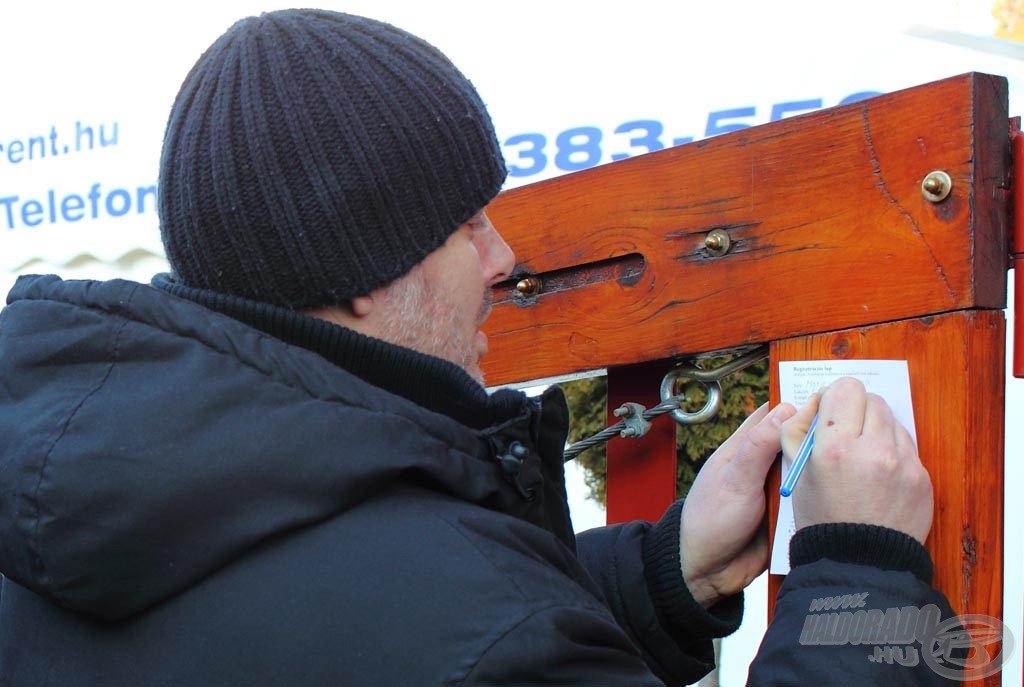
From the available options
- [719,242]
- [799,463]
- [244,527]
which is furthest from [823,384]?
[244,527]

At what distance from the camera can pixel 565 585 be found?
86 cm

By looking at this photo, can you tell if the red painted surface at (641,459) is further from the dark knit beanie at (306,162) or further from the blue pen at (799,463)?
the dark knit beanie at (306,162)

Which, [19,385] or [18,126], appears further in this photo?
[18,126]

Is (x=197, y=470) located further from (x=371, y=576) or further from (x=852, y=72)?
(x=852, y=72)

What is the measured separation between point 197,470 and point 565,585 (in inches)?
11.5

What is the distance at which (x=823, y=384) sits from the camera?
109 centimetres

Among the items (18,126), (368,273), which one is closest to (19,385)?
(368,273)

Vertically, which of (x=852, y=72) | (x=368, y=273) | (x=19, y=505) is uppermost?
(x=852, y=72)

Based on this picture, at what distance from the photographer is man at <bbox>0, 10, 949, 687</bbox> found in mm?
787

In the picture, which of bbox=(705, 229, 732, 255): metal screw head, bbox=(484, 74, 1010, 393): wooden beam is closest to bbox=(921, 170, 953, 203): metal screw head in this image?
bbox=(484, 74, 1010, 393): wooden beam

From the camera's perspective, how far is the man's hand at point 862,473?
97 centimetres

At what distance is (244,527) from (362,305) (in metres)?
0.28

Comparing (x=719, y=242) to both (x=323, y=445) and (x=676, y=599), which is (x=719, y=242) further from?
(x=323, y=445)

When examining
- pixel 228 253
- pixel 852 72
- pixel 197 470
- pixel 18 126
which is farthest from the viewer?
pixel 18 126
